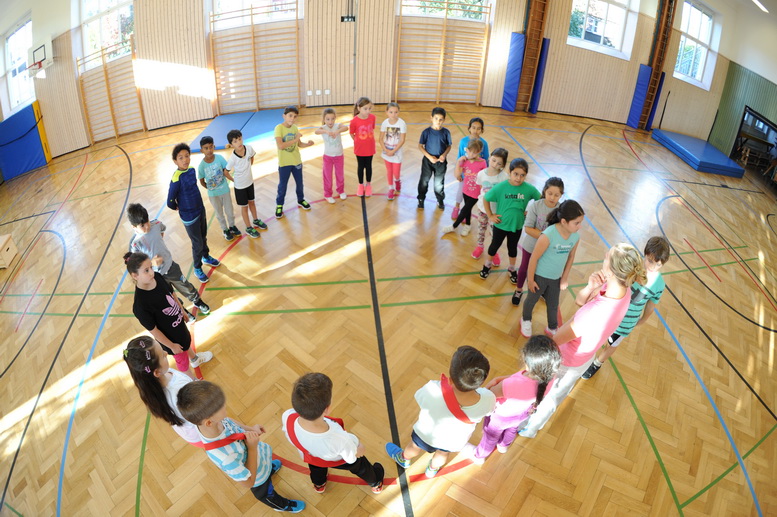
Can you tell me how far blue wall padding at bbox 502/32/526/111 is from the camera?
861 centimetres

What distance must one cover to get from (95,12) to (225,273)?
5135 millimetres

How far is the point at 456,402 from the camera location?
2285 mm

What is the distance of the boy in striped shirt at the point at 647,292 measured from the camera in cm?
304

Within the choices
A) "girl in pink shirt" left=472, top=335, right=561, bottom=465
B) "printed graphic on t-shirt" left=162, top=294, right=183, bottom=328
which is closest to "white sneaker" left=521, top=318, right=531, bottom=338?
"girl in pink shirt" left=472, top=335, right=561, bottom=465

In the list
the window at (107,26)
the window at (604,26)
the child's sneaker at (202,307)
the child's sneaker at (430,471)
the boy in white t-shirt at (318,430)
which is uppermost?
the window at (604,26)

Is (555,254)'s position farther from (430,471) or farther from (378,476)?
(378,476)

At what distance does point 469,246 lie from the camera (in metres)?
5.11

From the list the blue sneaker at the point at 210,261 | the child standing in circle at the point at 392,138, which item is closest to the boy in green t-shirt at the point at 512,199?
the child standing in circle at the point at 392,138

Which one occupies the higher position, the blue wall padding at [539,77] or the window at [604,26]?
the window at [604,26]

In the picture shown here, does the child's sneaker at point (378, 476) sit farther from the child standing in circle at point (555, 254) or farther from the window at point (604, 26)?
the window at point (604, 26)

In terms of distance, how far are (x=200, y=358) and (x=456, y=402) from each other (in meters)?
2.37

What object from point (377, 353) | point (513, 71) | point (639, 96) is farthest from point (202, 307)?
point (639, 96)

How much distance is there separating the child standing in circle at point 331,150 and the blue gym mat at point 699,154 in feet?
20.9

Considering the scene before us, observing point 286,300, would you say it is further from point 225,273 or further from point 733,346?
point 733,346
